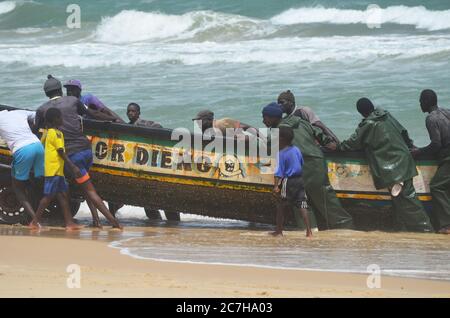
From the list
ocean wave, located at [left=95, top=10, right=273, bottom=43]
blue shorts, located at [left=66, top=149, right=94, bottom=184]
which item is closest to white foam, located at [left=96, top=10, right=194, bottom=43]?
ocean wave, located at [left=95, top=10, right=273, bottom=43]

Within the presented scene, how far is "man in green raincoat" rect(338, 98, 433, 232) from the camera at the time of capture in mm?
10438

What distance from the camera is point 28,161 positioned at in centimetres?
1062

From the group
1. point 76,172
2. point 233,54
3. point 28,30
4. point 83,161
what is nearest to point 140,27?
point 28,30

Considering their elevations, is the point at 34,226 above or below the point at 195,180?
below

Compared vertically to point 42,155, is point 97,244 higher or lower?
lower

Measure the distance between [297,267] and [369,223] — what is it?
249 cm

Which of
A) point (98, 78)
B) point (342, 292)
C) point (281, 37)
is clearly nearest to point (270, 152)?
point (342, 292)

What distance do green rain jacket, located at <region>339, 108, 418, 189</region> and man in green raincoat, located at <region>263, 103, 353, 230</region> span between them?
30 centimetres

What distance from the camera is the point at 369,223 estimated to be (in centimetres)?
Answer: 1078

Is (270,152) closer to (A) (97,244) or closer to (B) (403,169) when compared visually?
(B) (403,169)

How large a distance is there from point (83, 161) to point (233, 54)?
51.6 ft

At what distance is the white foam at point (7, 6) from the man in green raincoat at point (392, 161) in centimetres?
2834

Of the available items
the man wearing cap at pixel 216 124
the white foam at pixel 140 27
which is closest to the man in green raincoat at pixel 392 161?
the man wearing cap at pixel 216 124

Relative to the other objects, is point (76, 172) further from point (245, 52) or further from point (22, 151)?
point (245, 52)
